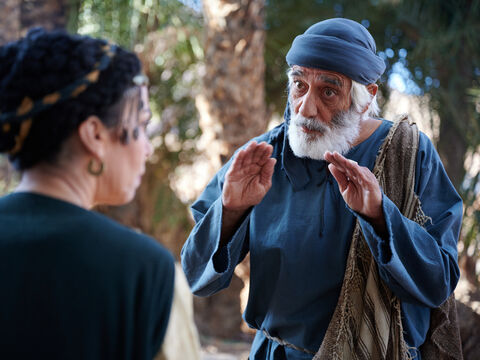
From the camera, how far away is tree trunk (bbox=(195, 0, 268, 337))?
16.3ft

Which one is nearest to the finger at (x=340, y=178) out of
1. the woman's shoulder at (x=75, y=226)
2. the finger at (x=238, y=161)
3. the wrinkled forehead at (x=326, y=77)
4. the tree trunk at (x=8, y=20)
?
the finger at (x=238, y=161)

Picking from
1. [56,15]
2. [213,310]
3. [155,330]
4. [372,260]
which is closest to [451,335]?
[372,260]

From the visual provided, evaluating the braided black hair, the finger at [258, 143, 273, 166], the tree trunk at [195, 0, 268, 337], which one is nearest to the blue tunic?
the finger at [258, 143, 273, 166]

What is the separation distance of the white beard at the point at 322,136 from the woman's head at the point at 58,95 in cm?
107

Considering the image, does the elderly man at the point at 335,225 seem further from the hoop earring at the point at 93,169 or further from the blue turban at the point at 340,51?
the hoop earring at the point at 93,169

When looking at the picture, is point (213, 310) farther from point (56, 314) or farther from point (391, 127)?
point (56, 314)

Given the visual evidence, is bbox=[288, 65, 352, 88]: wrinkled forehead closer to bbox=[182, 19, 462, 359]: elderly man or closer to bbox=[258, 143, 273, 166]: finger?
bbox=[182, 19, 462, 359]: elderly man

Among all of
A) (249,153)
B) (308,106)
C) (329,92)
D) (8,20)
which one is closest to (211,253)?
(249,153)

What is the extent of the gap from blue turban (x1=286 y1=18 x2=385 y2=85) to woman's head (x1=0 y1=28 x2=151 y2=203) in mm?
1103

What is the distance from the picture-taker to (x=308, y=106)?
2.34m

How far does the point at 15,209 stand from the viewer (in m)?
1.29

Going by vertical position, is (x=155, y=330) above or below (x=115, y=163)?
below

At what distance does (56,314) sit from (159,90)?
6358mm

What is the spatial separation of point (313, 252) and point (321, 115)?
23.0 inches
